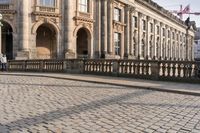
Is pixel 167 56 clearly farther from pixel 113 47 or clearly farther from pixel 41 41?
pixel 41 41

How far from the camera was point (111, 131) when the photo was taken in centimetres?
622

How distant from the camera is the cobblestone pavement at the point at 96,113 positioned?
648 centimetres

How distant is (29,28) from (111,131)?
27.9 meters

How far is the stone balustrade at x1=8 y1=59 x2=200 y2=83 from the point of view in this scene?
1584 centimetres

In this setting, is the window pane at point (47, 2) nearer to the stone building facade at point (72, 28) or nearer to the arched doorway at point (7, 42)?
the stone building facade at point (72, 28)

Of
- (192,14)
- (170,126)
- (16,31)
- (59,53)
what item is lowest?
(170,126)

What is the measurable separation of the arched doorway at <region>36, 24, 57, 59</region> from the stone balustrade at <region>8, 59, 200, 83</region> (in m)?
7.56

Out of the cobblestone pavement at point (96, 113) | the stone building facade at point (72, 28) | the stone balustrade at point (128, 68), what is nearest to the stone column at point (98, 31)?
the stone building facade at point (72, 28)

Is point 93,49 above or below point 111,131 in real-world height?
above

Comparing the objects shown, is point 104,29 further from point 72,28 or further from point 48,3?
point 48,3

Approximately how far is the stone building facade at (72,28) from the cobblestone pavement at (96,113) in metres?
22.6

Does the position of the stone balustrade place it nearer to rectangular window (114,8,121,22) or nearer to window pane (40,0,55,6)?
window pane (40,0,55,6)

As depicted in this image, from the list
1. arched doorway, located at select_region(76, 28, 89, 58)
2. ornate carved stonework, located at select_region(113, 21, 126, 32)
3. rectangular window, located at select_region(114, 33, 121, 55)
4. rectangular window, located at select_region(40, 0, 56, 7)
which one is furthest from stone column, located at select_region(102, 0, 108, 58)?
rectangular window, located at select_region(40, 0, 56, 7)

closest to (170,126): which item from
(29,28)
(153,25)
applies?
(29,28)
